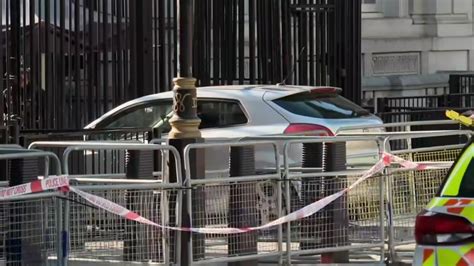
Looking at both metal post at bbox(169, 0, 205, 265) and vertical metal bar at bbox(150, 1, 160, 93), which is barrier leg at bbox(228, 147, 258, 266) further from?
vertical metal bar at bbox(150, 1, 160, 93)

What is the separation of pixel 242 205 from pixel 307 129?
8.67ft

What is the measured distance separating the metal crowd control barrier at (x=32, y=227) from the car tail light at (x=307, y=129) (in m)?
3.91

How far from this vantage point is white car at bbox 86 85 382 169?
11523mm

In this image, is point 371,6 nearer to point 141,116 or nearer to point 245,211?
point 141,116

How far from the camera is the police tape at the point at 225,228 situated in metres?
7.54

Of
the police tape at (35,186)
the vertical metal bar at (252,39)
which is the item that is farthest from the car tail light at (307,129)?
the vertical metal bar at (252,39)

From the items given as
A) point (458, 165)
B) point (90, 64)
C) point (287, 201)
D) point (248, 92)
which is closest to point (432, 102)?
point (90, 64)

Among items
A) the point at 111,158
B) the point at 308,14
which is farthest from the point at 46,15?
the point at 308,14

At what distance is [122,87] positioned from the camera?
49.5 feet

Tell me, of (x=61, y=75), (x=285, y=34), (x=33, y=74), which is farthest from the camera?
(x=285, y=34)

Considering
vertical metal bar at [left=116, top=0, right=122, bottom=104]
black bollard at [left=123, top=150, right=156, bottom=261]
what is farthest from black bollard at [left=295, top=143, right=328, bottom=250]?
vertical metal bar at [left=116, top=0, right=122, bottom=104]

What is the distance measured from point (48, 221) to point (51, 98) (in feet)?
20.1

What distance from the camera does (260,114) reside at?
1166 cm

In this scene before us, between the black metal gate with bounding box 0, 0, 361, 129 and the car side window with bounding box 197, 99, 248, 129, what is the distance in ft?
7.69
